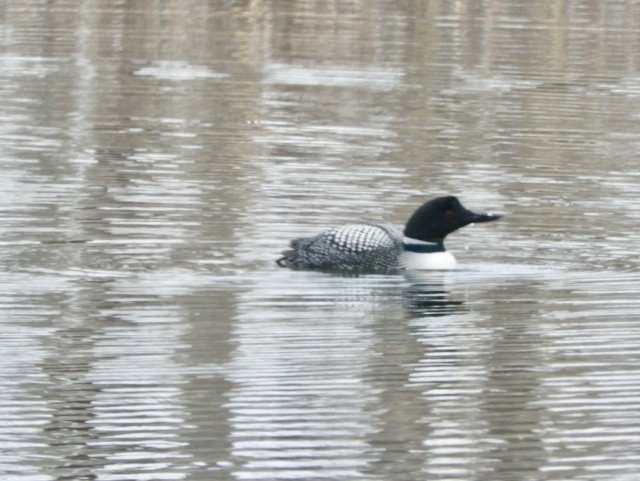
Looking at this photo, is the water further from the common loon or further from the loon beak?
the loon beak

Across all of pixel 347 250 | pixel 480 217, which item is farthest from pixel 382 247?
pixel 480 217

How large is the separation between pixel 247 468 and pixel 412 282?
5.03 m

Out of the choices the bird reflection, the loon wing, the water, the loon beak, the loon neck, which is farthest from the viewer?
the loon beak

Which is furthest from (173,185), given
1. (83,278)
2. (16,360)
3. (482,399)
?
(482,399)

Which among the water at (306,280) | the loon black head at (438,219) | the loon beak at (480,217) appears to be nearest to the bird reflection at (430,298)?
the water at (306,280)

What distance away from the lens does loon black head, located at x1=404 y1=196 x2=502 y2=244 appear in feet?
43.1

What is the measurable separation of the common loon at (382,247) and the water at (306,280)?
0.15 metres

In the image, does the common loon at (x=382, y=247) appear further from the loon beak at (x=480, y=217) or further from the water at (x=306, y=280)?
the water at (x=306, y=280)

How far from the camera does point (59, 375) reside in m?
9.66

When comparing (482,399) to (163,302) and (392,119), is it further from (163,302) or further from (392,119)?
(392,119)

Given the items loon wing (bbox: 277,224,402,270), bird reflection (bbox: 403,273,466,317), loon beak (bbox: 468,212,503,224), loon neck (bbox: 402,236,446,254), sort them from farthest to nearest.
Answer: loon beak (bbox: 468,212,503,224)
loon neck (bbox: 402,236,446,254)
loon wing (bbox: 277,224,402,270)
bird reflection (bbox: 403,273,466,317)

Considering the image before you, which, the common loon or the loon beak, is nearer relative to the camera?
the common loon

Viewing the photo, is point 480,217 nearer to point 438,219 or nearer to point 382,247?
point 438,219

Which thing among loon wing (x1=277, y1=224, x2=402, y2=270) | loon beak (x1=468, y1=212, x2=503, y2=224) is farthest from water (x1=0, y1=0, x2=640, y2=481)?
loon beak (x1=468, y1=212, x2=503, y2=224)
